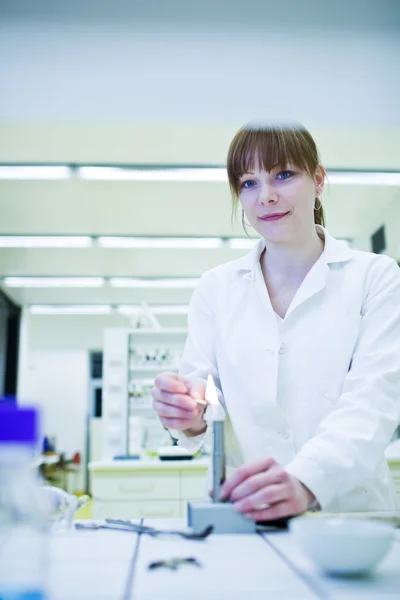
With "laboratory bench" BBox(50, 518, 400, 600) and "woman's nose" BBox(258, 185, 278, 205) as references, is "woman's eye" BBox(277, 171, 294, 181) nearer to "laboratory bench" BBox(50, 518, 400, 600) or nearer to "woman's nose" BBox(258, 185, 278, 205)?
"woman's nose" BBox(258, 185, 278, 205)

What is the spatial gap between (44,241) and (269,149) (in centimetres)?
560

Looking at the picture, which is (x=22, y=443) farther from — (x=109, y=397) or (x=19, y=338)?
(x=19, y=338)

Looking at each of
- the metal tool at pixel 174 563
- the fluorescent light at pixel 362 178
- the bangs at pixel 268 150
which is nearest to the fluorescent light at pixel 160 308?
the fluorescent light at pixel 362 178

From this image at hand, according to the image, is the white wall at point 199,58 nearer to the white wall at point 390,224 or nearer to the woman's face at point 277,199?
the woman's face at point 277,199

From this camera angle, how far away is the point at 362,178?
15.6ft

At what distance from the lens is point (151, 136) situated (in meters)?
4.45

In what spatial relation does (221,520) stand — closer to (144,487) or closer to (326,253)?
(326,253)

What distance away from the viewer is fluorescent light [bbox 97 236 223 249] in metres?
6.41

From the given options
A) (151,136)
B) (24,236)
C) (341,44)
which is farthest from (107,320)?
(341,44)

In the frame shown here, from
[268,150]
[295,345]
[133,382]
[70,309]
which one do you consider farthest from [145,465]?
[70,309]

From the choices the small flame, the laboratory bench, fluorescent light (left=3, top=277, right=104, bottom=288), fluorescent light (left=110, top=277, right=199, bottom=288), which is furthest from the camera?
fluorescent light (left=110, top=277, right=199, bottom=288)

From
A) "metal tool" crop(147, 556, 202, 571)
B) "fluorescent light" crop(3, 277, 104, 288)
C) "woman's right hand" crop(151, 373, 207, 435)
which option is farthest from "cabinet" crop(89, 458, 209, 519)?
"fluorescent light" crop(3, 277, 104, 288)

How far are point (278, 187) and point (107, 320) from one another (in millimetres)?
9941

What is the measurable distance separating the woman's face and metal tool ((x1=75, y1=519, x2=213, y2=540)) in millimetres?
700
